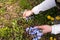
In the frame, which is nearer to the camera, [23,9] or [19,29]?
[19,29]

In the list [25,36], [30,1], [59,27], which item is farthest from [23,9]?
[59,27]

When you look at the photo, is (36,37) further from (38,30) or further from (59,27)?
(59,27)

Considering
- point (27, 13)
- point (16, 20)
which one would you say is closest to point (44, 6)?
point (27, 13)

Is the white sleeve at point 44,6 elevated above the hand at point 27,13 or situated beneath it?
elevated above

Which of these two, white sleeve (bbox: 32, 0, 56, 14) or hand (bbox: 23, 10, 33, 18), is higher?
white sleeve (bbox: 32, 0, 56, 14)

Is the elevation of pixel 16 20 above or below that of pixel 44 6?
below

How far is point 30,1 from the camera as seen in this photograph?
125 inches

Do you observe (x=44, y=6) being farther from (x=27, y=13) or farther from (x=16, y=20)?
(x=16, y=20)

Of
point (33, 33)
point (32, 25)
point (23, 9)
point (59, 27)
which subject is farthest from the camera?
point (23, 9)

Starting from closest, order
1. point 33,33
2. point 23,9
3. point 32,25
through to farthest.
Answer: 1. point 33,33
2. point 32,25
3. point 23,9

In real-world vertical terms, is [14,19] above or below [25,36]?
above

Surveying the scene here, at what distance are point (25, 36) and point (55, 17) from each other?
48 cm

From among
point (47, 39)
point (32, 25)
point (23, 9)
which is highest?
point (23, 9)

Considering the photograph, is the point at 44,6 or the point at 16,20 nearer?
the point at 44,6
